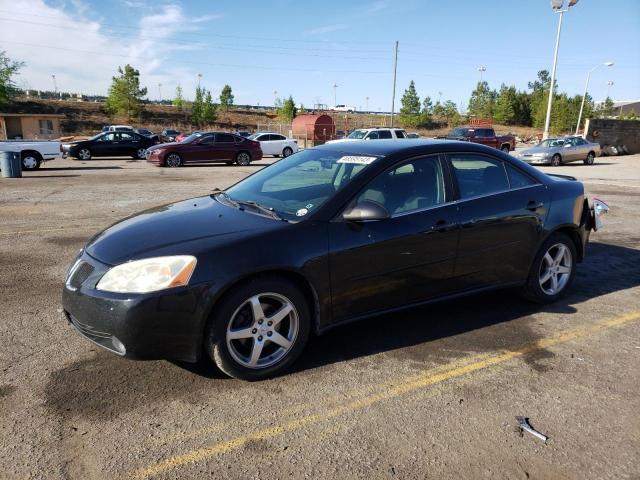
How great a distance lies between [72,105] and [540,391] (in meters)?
85.4

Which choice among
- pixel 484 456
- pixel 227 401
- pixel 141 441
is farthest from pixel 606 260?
pixel 141 441

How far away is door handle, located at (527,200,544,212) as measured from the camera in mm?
4438

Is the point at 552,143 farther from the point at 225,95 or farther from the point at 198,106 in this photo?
the point at 225,95

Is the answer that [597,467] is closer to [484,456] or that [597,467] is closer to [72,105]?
[484,456]

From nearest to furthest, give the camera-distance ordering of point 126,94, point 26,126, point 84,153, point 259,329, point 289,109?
1. point 259,329
2. point 84,153
3. point 26,126
4. point 126,94
5. point 289,109

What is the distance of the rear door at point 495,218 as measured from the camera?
4.05 metres

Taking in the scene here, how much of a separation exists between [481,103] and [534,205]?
281 feet

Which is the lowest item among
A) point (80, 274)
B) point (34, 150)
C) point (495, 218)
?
point (34, 150)

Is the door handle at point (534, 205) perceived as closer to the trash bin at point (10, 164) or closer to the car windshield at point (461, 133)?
the trash bin at point (10, 164)

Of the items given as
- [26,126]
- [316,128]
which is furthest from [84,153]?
[26,126]

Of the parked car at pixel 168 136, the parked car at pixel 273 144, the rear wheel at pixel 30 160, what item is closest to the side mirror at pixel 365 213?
the rear wheel at pixel 30 160


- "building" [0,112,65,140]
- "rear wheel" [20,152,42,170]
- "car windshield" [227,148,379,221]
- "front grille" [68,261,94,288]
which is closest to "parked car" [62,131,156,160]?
"rear wheel" [20,152,42,170]

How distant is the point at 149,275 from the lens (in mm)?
2939

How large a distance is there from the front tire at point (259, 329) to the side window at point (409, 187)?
91 cm
